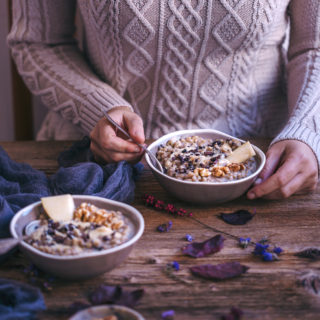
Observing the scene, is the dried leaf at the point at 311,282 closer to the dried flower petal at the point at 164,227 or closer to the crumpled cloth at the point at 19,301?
the dried flower petal at the point at 164,227

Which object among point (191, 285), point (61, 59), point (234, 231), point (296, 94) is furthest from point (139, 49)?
point (191, 285)

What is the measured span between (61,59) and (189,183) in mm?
790

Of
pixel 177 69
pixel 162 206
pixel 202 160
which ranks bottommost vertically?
pixel 162 206

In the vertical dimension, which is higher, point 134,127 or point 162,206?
point 134,127

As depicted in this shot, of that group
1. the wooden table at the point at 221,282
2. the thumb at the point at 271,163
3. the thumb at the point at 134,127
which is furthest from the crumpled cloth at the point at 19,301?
the thumb at the point at 271,163

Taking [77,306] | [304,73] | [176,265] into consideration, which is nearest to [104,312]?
[77,306]

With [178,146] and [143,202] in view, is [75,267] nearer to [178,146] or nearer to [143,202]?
[143,202]

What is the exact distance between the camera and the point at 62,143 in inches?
55.1

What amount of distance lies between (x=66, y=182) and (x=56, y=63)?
615 mm

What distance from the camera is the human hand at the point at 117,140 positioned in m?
1.08

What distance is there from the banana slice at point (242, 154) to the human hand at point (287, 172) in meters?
0.06

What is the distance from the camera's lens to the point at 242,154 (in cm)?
103

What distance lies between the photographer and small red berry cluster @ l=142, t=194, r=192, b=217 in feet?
3.21

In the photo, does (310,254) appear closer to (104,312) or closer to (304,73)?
(104,312)
